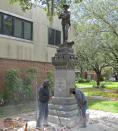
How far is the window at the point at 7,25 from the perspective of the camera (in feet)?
44.7

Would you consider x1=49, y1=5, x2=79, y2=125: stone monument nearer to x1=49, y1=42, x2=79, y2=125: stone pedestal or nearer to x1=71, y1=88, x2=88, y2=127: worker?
x1=49, y1=42, x2=79, y2=125: stone pedestal

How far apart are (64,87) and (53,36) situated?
11.0 metres

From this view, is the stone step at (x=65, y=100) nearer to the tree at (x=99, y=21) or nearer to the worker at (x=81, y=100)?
the worker at (x=81, y=100)

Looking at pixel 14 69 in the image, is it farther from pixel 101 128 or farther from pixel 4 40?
pixel 101 128

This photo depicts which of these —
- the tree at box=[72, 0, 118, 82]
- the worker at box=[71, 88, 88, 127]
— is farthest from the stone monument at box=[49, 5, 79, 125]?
the tree at box=[72, 0, 118, 82]

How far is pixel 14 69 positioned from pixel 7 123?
6.52m

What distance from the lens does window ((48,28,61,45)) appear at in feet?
58.4

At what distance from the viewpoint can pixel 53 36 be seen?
59.4ft

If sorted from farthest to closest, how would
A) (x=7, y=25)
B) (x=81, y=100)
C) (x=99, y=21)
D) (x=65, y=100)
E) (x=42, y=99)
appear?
(x=99, y=21) → (x=7, y=25) → (x=65, y=100) → (x=81, y=100) → (x=42, y=99)

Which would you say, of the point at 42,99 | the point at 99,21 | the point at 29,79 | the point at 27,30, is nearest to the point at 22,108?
the point at 29,79

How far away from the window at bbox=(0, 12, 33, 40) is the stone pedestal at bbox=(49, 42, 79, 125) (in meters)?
7.09

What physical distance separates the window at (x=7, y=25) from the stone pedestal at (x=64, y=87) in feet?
23.1

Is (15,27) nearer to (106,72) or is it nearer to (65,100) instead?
(65,100)

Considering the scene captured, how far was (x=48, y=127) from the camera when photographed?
714cm
